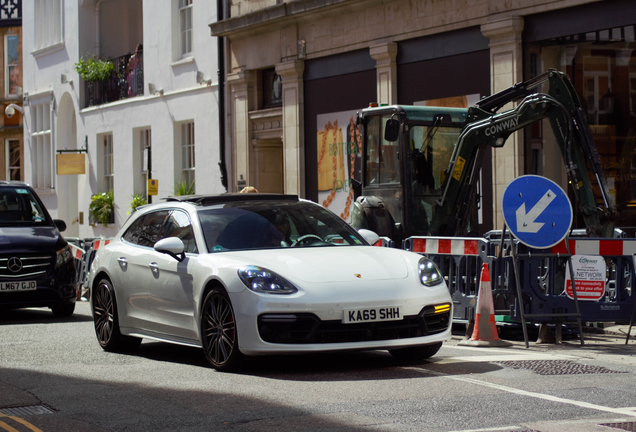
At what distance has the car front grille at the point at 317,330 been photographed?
24.7 ft

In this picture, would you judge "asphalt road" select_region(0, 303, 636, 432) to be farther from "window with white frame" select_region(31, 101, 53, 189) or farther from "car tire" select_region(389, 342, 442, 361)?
"window with white frame" select_region(31, 101, 53, 189)

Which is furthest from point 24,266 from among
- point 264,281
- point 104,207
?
point 104,207

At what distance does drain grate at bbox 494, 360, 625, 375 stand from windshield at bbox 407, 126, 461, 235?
5.22 metres

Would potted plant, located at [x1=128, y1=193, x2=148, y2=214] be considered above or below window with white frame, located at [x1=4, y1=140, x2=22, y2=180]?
below

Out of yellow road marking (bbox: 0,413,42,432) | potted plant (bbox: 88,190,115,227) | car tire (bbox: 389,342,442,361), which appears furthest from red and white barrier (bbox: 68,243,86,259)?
yellow road marking (bbox: 0,413,42,432)

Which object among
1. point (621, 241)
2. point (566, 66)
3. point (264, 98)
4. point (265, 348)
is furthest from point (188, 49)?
point (265, 348)

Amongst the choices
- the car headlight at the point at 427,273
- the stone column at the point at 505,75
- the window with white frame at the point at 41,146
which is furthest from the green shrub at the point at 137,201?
the car headlight at the point at 427,273

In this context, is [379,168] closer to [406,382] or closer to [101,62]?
[406,382]

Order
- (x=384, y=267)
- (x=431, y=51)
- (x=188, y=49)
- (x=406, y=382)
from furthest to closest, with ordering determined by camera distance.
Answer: (x=188, y=49), (x=431, y=51), (x=384, y=267), (x=406, y=382)

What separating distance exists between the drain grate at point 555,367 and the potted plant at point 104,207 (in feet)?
81.1

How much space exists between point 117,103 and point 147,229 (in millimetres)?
22319

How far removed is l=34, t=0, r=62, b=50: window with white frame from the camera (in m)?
35.7

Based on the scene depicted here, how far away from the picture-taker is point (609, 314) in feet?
33.9

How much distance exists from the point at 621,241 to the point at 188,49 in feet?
63.8
